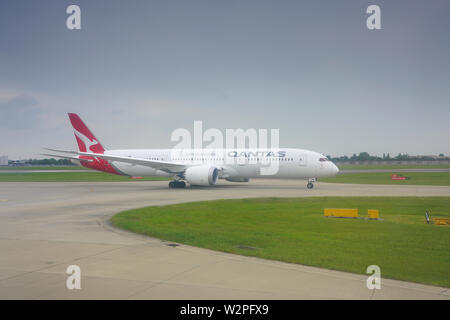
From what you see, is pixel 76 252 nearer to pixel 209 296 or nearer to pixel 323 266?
pixel 209 296

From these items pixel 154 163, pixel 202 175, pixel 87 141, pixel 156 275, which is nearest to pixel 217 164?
pixel 202 175

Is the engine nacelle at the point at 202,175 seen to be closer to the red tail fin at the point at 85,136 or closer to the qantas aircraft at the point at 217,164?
the qantas aircraft at the point at 217,164

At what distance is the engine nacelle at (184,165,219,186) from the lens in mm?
30125

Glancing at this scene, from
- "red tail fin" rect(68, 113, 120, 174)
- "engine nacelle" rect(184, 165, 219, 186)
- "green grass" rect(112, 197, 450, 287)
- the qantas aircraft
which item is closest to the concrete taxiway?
"green grass" rect(112, 197, 450, 287)

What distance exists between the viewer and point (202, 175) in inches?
1188

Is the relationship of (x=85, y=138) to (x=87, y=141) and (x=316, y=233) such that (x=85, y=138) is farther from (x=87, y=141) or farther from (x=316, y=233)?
(x=316, y=233)

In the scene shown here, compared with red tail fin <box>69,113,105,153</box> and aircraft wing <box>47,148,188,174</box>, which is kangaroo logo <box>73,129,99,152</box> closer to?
red tail fin <box>69,113,105,153</box>

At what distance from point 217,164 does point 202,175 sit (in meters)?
3.69

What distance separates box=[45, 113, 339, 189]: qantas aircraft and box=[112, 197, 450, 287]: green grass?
A: 1129 cm

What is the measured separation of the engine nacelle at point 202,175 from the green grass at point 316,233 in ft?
34.3

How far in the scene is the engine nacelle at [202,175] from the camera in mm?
30125

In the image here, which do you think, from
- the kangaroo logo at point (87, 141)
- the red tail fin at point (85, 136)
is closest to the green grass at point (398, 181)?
the red tail fin at point (85, 136)
